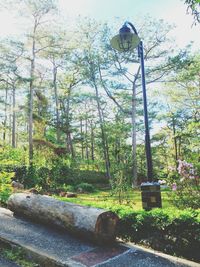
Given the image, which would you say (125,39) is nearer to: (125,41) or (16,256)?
(125,41)

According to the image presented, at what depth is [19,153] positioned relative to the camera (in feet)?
60.2

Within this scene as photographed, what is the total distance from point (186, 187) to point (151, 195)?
162 cm

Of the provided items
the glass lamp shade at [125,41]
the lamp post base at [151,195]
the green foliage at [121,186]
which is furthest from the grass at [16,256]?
the green foliage at [121,186]

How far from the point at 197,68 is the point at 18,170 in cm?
1249

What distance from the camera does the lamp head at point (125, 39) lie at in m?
5.89

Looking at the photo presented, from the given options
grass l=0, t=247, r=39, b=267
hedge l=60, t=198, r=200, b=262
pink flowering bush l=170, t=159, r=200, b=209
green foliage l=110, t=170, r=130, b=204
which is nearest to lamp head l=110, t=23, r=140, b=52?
pink flowering bush l=170, t=159, r=200, b=209

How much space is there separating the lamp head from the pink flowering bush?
2.66 metres

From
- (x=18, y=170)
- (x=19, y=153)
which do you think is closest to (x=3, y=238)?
(x=18, y=170)

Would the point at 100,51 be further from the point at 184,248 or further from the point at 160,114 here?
the point at 184,248

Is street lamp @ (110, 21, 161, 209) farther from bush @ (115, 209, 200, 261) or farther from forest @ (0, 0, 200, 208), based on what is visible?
forest @ (0, 0, 200, 208)

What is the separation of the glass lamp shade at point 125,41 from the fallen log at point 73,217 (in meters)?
3.22

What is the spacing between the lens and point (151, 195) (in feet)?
18.0

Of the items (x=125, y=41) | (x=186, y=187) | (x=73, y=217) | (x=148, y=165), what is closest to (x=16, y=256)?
(x=73, y=217)

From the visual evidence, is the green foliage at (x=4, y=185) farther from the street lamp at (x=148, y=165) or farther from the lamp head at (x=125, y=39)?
the lamp head at (x=125, y=39)
